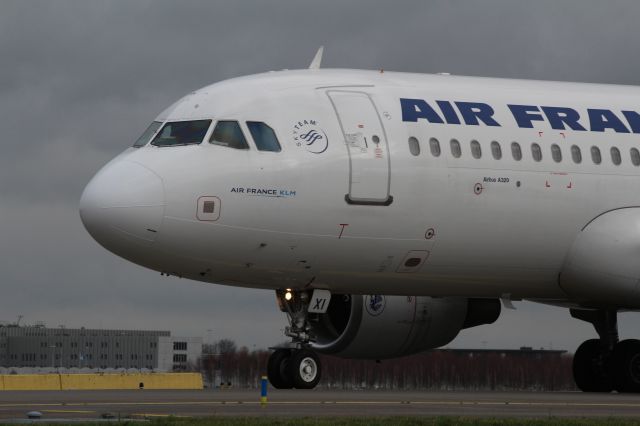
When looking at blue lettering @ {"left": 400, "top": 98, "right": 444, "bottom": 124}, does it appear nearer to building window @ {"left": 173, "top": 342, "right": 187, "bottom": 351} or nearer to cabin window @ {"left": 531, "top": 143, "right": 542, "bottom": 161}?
cabin window @ {"left": 531, "top": 143, "right": 542, "bottom": 161}

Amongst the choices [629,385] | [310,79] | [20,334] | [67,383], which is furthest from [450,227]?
[20,334]

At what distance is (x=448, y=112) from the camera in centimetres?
2905

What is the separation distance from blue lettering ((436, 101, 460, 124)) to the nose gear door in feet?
5.30

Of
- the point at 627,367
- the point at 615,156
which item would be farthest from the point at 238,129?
the point at 627,367

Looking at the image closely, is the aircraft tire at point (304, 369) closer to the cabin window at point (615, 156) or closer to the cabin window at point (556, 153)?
the cabin window at point (556, 153)

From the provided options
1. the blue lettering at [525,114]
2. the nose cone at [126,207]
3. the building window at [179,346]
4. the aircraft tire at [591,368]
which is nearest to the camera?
the nose cone at [126,207]

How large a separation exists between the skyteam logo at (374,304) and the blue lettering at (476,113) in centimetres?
482

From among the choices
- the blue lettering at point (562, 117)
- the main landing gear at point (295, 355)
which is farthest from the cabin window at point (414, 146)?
the main landing gear at point (295, 355)

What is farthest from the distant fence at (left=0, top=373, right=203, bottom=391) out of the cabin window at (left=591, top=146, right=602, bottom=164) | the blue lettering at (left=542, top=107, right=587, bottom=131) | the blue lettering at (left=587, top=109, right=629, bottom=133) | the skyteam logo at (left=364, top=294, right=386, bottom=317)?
the blue lettering at (left=587, top=109, right=629, bottom=133)

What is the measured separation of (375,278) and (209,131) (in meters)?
4.44

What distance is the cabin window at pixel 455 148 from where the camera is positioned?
28531mm

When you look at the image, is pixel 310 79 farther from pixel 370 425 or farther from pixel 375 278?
pixel 370 425

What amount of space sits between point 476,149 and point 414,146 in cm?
145

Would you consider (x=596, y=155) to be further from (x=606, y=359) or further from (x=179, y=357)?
(x=179, y=357)
